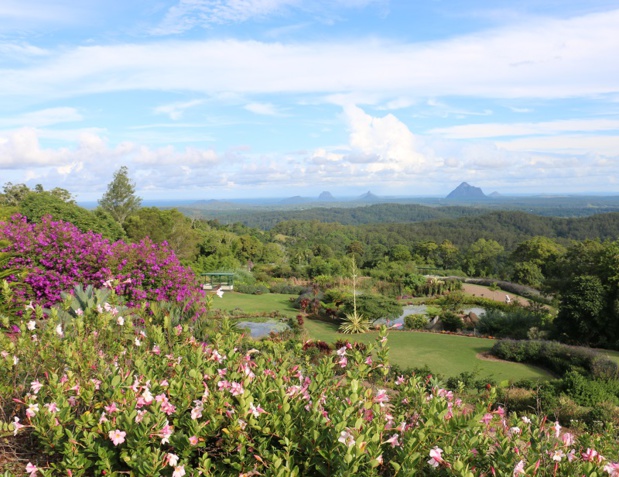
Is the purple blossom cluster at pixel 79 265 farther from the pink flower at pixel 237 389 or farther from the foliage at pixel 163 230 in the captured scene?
the foliage at pixel 163 230

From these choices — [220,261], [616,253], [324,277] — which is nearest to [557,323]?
[616,253]

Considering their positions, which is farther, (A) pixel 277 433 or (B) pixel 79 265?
(B) pixel 79 265

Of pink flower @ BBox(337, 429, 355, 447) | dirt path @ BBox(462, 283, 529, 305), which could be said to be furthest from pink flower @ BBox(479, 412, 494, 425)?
dirt path @ BBox(462, 283, 529, 305)

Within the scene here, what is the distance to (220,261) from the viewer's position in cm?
2797

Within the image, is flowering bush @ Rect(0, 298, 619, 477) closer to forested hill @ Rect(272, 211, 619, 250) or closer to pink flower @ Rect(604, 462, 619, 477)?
pink flower @ Rect(604, 462, 619, 477)

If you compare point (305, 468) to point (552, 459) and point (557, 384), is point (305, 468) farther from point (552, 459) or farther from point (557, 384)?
point (557, 384)

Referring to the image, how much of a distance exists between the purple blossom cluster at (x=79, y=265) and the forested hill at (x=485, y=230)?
62971 mm

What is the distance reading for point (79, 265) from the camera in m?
6.83

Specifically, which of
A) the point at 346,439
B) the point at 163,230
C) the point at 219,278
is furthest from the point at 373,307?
the point at 163,230

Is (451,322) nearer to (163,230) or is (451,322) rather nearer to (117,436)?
(117,436)

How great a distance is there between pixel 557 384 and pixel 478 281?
69.5 ft

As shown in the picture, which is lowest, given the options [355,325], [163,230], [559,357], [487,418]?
[355,325]

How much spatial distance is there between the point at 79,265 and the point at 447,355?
716 cm

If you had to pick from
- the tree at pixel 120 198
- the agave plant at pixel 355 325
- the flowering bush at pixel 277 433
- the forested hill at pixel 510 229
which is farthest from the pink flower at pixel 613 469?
the forested hill at pixel 510 229
